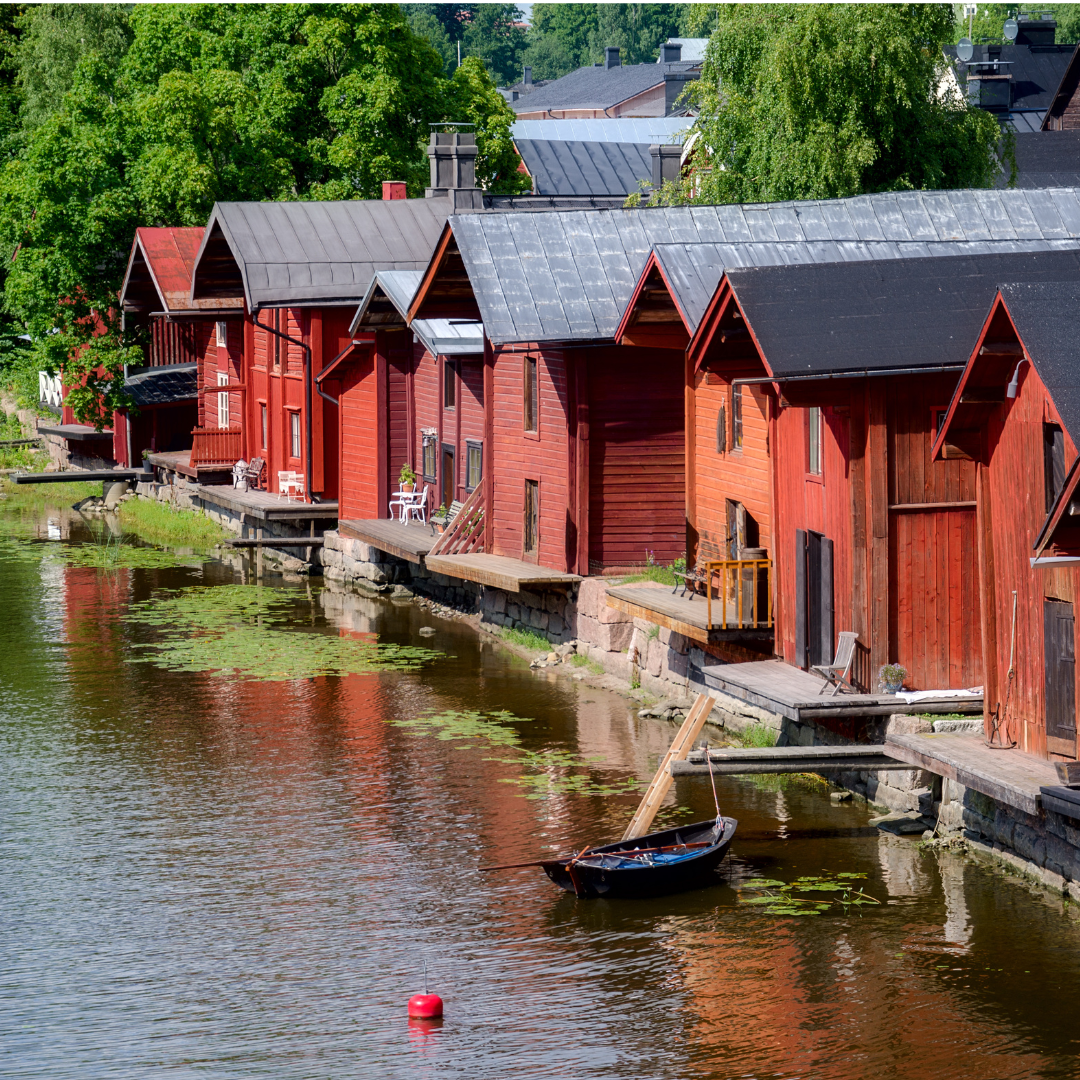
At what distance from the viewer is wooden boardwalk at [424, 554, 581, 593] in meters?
31.1

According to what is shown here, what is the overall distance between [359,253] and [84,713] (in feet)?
62.8

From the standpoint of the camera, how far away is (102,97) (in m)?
53.5

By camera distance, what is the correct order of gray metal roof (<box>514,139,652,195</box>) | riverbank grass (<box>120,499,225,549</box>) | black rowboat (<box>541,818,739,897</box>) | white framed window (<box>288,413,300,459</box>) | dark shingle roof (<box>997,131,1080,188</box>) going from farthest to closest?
1. gray metal roof (<box>514,139,652,195</box>)
2. dark shingle roof (<box>997,131,1080,188</box>)
3. riverbank grass (<box>120,499,225,549</box>)
4. white framed window (<box>288,413,300,459</box>)
5. black rowboat (<box>541,818,739,897</box>)

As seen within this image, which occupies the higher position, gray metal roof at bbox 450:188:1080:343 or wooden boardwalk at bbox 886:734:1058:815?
gray metal roof at bbox 450:188:1080:343

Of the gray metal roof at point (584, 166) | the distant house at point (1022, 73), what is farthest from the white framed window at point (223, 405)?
the distant house at point (1022, 73)

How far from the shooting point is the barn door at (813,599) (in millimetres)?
22734

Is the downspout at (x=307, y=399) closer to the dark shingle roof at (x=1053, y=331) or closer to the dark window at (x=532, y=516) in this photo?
the dark window at (x=532, y=516)

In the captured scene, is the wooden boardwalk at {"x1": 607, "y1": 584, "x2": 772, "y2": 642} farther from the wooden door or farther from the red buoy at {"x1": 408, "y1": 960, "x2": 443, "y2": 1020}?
the red buoy at {"x1": 408, "y1": 960, "x2": 443, "y2": 1020}

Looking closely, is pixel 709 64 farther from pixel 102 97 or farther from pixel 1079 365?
pixel 1079 365

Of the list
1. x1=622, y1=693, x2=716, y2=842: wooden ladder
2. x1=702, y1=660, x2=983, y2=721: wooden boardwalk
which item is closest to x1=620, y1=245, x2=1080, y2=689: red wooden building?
x1=702, y1=660, x2=983, y2=721: wooden boardwalk

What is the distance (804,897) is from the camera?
61.4 feet

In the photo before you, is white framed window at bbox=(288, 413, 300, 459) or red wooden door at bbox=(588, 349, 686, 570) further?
white framed window at bbox=(288, 413, 300, 459)

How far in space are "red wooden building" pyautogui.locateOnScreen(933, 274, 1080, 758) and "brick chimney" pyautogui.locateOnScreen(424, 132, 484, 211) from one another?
86.0 feet

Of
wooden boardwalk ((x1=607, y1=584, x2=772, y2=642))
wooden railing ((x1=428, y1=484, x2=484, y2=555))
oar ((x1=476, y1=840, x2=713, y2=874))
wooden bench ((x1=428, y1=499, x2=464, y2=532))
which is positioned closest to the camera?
oar ((x1=476, y1=840, x2=713, y2=874))
